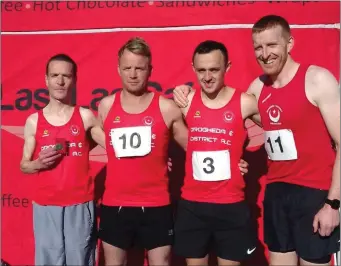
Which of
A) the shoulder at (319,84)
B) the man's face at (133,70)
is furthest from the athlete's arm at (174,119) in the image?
the shoulder at (319,84)

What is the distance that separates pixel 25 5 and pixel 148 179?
2.30m

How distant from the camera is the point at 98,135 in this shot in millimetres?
4113

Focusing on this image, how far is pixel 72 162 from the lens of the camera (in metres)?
3.98

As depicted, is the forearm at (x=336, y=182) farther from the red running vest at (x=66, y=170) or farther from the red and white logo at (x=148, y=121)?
the red running vest at (x=66, y=170)

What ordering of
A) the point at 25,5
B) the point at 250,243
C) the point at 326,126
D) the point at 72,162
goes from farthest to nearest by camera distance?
1. the point at 25,5
2. the point at 72,162
3. the point at 250,243
4. the point at 326,126

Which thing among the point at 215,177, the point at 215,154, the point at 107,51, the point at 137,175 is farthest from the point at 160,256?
the point at 107,51

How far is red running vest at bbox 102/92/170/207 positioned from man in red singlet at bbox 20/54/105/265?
0.26 metres

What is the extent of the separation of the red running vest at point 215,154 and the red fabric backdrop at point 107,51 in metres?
0.99

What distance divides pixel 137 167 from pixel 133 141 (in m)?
0.20

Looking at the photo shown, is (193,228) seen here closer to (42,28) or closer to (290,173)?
(290,173)

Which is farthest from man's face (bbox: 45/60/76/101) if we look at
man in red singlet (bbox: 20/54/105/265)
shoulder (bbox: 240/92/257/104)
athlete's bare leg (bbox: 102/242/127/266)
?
shoulder (bbox: 240/92/257/104)

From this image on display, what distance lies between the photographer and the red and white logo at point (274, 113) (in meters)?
3.57

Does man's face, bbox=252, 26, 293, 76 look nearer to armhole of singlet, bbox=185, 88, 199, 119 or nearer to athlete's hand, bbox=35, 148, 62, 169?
armhole of singlet, bbox=185, 88, 199, 119

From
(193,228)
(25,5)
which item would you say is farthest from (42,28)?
(193,228)
